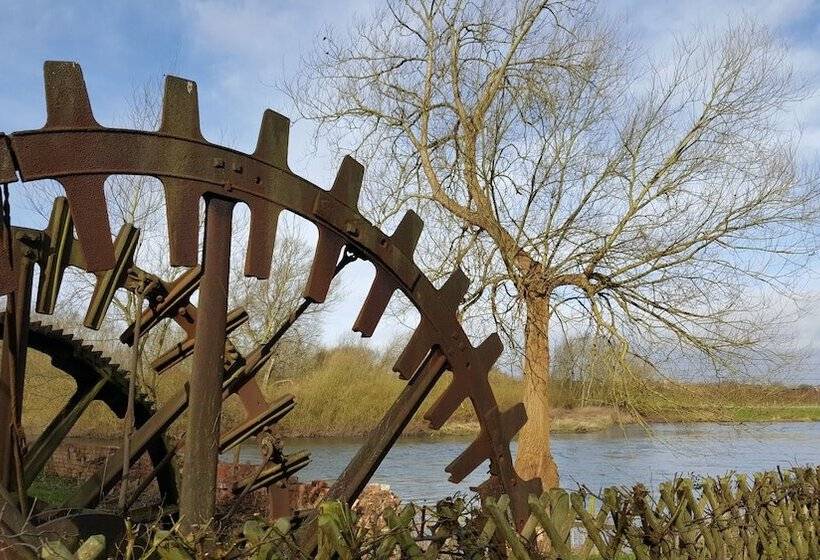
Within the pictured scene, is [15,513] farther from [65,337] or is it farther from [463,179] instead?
[463,179]

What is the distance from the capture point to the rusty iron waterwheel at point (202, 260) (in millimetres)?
3125

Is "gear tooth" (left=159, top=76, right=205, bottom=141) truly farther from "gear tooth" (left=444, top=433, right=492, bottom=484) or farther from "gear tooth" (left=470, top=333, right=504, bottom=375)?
"gear tooth" (left=444, top=433, right=492, bottom=484)

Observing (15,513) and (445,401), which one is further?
(445,401)

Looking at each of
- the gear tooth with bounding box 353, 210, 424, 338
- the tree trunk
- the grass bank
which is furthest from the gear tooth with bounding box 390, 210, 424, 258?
the grass bank

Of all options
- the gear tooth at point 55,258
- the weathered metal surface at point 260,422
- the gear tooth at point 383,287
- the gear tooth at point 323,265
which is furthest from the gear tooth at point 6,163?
the weathered metal surface at point 260,422

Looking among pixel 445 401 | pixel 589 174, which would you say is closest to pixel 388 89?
pixel 589 174

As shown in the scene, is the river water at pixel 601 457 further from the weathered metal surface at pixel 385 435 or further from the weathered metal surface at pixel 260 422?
the weathered metal surface at pixel 260 422

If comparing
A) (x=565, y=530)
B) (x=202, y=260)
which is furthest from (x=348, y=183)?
(x=565, y=530)

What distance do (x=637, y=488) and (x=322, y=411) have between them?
19.9 meters

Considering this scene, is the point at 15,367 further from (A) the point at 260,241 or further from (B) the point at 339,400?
(B) the point at 339,400

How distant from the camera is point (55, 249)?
11.8 ft

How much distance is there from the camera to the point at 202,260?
3.54 m

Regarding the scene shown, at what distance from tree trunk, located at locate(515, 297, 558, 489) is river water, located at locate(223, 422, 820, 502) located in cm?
207

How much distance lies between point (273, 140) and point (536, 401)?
7.42 meters
